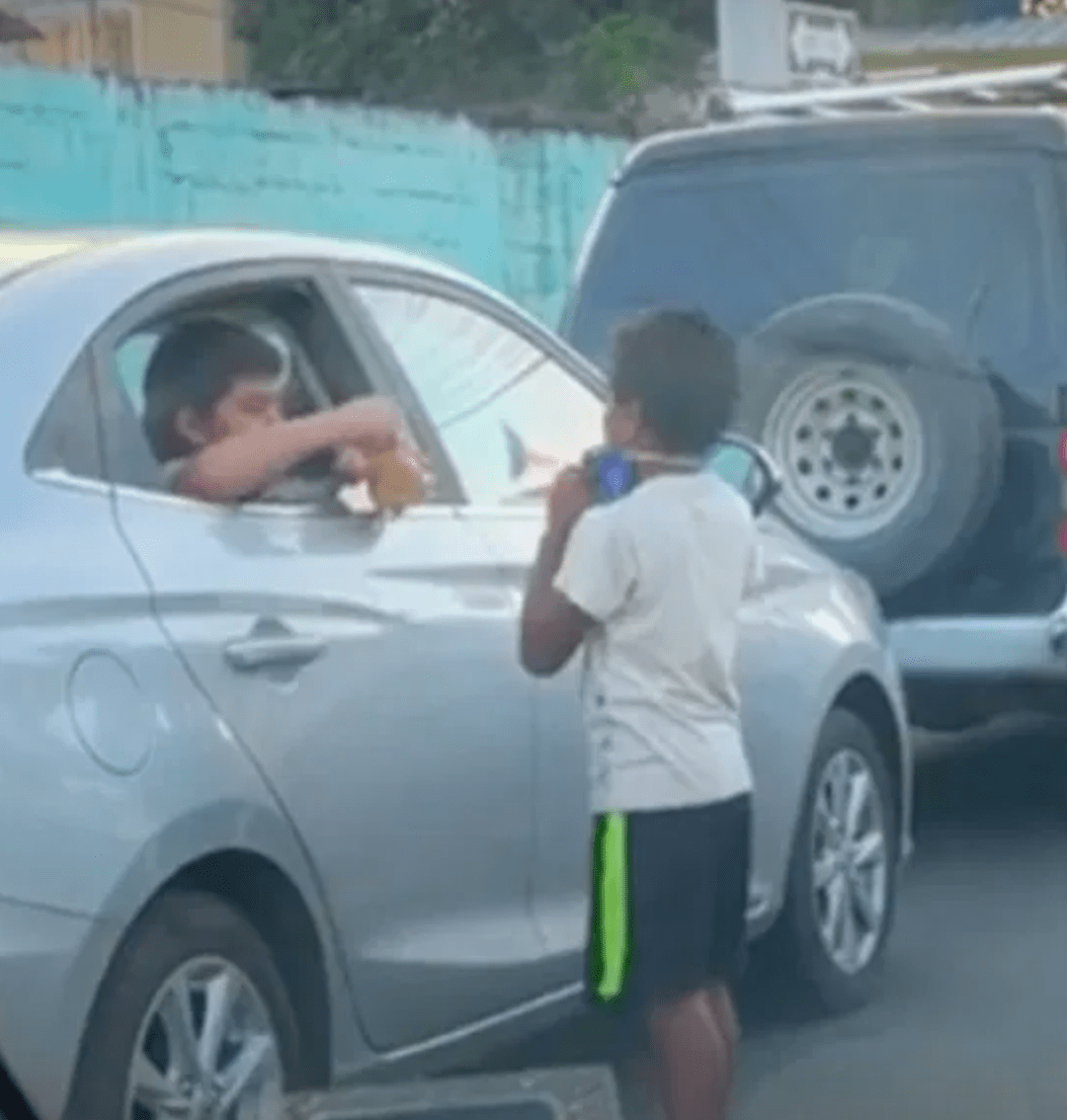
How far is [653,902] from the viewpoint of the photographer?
568cm

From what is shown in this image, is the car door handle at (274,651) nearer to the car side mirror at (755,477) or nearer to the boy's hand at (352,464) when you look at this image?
the boy's hand at (352,464)

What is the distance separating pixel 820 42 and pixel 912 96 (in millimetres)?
5426

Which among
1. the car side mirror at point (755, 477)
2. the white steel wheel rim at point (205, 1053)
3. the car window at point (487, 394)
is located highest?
the car window at point (487, 394)

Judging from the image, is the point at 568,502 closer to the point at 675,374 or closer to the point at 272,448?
the point at 675,374

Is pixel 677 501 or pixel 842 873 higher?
pixel 677 501

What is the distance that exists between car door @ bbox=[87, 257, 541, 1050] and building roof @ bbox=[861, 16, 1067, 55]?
65.9 ft

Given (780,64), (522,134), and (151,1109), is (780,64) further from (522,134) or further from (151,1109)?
(151,1109)

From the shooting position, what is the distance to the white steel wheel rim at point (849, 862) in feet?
25.6

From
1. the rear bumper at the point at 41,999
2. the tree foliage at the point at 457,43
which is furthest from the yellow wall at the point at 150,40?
the rear bumper at the point at 41,999

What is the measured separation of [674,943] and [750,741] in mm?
1578

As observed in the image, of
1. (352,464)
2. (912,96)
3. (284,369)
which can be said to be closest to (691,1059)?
(352,464)

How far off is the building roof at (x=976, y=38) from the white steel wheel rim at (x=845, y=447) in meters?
16.5

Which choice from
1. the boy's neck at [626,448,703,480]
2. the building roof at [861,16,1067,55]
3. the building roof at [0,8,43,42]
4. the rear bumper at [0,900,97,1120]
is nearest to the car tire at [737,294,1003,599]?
the boy's neck at [626,448,703,480]

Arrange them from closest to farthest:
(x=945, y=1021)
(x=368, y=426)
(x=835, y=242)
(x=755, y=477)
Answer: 1. (x=368, y=426)
2. (x=755, y=477)
3. (x=945, y=1021)
4. (x=835, y=242)
